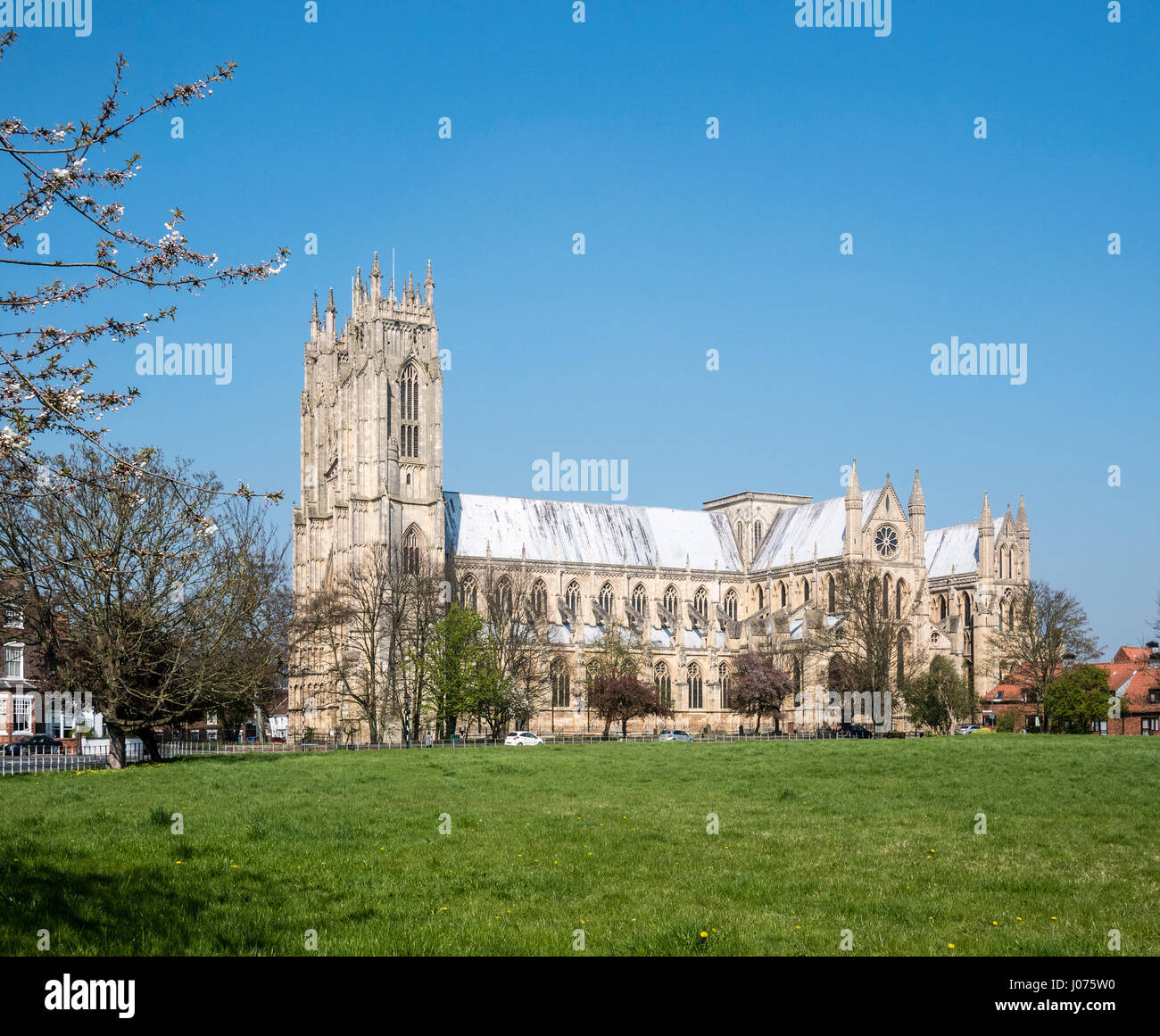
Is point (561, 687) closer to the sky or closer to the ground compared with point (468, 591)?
closer to the ground

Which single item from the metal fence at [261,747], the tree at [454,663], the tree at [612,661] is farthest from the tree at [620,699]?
the tree at [454,663]

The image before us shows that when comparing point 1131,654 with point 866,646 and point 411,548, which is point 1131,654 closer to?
point 866,646

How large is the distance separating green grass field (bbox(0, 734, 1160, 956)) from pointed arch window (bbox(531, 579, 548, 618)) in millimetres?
67884

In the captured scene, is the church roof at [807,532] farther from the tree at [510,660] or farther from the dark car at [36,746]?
the dark car at [36,746]

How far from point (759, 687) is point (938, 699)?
13.0 metres

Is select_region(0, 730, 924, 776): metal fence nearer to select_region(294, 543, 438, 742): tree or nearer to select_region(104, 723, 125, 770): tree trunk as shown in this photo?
select_region(104, 723, 125, 770): tree trunk

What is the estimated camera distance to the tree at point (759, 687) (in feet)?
284

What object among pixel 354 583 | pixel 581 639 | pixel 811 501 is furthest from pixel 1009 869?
pixel 811 501

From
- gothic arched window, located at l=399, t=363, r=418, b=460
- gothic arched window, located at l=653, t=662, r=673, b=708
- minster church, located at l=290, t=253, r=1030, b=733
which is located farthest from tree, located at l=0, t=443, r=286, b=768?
gothic arched window, located at l=653, t=662, r=673, b=708

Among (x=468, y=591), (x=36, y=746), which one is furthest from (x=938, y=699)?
(x=36, y=746)

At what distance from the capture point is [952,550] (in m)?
107
